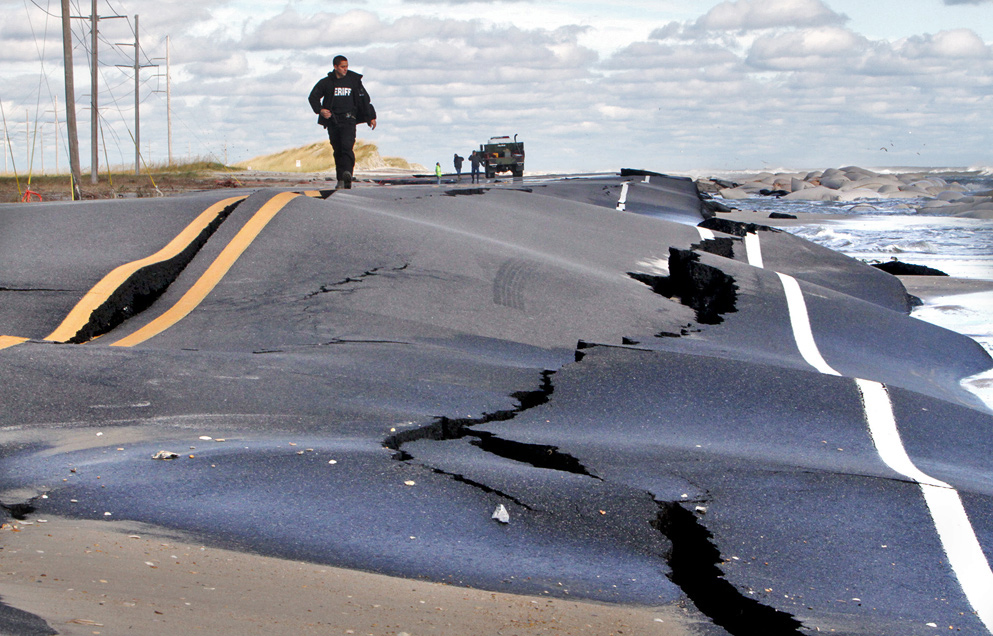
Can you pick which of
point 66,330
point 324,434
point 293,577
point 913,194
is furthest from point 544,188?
point 913,194

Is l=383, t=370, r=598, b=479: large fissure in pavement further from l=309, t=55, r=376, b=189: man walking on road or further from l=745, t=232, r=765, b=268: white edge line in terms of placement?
l=309, t=55, r=376, b=189: man walking on road

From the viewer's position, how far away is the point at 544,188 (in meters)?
20.7

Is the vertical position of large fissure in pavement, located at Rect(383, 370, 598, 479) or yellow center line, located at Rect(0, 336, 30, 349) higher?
yellow center line, located at Rect(0, 336, 30, 349)

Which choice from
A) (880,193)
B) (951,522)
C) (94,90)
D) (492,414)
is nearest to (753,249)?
(492,414)

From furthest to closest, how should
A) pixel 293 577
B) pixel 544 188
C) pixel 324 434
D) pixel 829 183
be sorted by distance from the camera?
pixel 829 183 < pixel 544 188 < pixel 324 434 < pixel 293 577

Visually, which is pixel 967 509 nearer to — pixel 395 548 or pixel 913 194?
pixel 395 548

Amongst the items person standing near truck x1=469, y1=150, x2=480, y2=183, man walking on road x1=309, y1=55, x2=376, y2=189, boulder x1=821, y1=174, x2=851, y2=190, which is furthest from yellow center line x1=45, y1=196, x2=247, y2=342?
boulder x1=821, y1=174, x2=851, y2=190

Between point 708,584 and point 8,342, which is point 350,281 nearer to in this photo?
point 8,342

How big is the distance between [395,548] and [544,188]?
1758 cm

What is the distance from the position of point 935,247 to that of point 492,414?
21362 millimetres

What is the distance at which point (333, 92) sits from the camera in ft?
45.5

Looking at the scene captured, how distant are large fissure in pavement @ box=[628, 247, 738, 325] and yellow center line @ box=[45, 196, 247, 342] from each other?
4282 millimetres

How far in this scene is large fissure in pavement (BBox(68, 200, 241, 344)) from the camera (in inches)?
270

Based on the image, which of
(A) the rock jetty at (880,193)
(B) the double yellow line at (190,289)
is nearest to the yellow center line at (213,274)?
(B) the double yellow line at (190,289)
